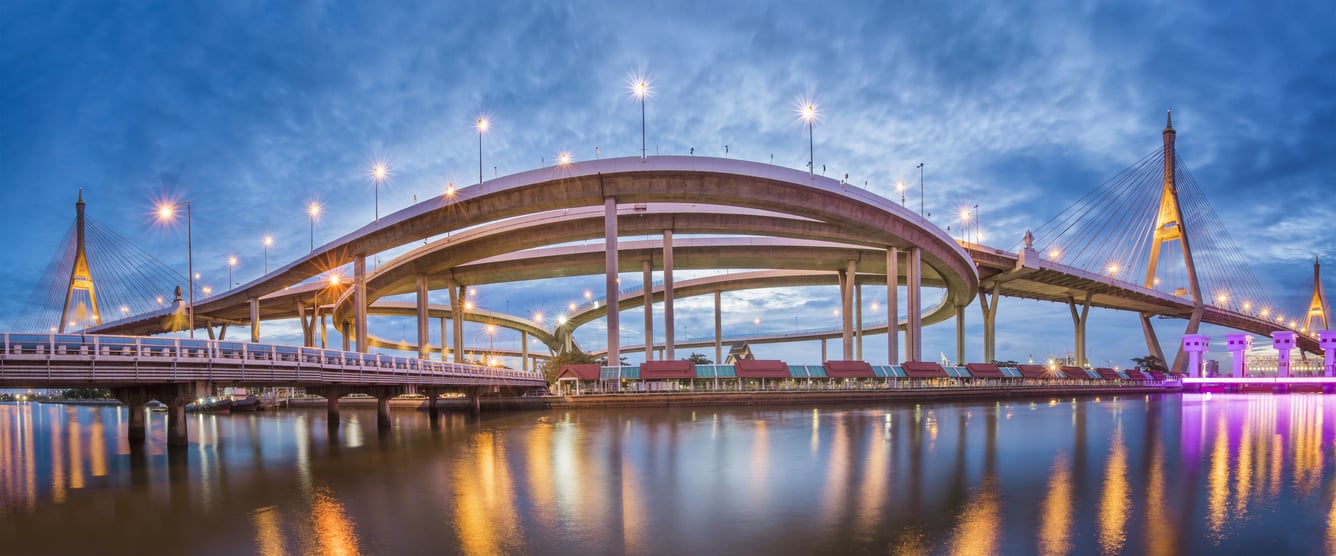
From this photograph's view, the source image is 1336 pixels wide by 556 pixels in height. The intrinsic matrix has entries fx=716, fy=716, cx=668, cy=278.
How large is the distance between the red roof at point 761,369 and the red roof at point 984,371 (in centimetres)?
2464

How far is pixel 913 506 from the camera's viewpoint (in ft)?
50.9

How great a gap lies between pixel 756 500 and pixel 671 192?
44.1 metres

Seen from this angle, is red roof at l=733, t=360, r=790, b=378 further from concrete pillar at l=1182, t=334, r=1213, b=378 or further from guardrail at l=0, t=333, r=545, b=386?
concrete pillar at l=1182, t=334, r=1213, b=378

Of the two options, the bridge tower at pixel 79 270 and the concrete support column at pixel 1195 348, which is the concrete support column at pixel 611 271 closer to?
the bridge tower at pixel 79 270

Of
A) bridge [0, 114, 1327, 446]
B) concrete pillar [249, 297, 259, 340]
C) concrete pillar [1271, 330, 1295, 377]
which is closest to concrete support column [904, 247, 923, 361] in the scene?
bridge [0, 114, 1327, 446]

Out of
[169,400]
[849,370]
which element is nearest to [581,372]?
[849,370]

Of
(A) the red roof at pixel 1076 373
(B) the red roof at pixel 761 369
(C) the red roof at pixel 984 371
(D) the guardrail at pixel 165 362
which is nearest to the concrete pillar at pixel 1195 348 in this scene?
(A) the red roof at pixel 1076 373

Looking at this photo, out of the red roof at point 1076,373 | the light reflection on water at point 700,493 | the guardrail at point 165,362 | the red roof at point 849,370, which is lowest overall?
the red roof at point 1076,373

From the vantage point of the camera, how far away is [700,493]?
1730cm

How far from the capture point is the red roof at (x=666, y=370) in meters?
59.3

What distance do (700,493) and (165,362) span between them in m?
20.9

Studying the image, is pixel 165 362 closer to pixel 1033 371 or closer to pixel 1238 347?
pixel 1033 371

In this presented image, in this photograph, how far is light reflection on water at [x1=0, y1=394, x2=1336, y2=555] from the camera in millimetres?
13039

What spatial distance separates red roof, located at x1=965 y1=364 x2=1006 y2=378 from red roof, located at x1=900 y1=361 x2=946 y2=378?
5504 mm
